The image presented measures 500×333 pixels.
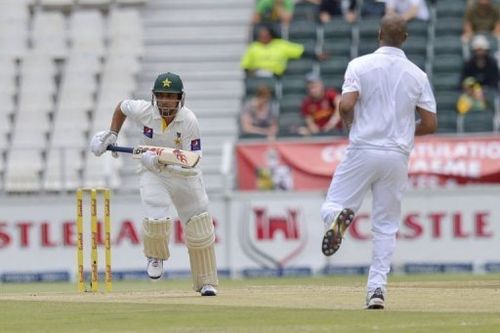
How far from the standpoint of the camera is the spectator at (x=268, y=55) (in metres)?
23.5

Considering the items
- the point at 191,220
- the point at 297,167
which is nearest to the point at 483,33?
the point at 297,167

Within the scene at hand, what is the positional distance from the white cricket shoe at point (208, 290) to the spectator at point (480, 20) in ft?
37.0

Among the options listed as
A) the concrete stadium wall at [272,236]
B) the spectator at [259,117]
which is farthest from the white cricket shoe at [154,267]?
the spectator at [259,117]

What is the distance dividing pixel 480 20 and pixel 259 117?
3.41 metres

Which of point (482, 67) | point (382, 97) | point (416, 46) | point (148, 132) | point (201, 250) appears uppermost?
point (416, 46)

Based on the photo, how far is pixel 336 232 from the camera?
10625 millimetres

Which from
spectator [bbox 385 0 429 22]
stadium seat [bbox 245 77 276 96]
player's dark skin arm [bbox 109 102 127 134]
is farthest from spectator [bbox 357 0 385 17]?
player's dark skin arm [bbox 109 102 127 134]

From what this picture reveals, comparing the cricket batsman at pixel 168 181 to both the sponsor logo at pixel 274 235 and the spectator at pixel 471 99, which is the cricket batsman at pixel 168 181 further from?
the spectator at pixel 471 99

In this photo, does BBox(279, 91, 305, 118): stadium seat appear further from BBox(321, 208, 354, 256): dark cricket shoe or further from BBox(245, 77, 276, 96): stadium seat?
BBox(321, 208, 354, 256): dark cricket shoe

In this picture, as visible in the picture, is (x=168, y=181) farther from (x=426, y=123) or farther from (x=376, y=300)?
(x=376, y=300)

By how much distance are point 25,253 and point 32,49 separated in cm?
485

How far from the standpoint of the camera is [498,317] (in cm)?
1001

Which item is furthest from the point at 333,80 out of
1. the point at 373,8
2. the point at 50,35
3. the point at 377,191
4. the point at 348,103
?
the point at 348,103

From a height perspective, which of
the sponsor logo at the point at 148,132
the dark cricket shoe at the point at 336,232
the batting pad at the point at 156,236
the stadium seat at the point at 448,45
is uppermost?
the stadium seat at the point at 448,45
